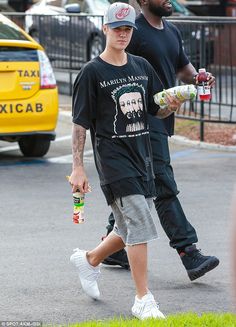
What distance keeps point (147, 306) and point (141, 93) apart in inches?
48.3

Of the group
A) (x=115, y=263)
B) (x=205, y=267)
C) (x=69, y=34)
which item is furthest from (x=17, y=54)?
(x=69, y=34)

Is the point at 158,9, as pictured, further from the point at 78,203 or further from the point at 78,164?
the point at 78,203

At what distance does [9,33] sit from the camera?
11.7m

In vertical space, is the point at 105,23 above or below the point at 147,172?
above

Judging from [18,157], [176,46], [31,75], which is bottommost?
[18,157]

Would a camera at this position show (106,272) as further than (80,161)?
Yes

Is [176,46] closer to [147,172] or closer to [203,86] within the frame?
[203,86]

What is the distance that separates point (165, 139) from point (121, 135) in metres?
0.92

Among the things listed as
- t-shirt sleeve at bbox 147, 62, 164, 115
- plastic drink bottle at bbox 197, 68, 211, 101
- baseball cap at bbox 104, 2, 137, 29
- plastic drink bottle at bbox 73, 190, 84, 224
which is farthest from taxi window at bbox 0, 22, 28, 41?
plastic drink bottle at bbox 73, 190, 84, 224

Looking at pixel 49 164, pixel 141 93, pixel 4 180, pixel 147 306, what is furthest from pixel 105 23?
pixel 49 164

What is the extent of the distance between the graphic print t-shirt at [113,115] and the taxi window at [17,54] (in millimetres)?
5168

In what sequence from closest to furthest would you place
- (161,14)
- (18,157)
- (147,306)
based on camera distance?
1. (147,306)
2. (161,14)
3. (18,157)

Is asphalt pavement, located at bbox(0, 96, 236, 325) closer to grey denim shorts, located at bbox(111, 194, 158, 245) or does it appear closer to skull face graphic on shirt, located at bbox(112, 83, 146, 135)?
grey denim shorts, located at bbox(111, 194, 158, 245)

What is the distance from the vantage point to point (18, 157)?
40.0 ft
